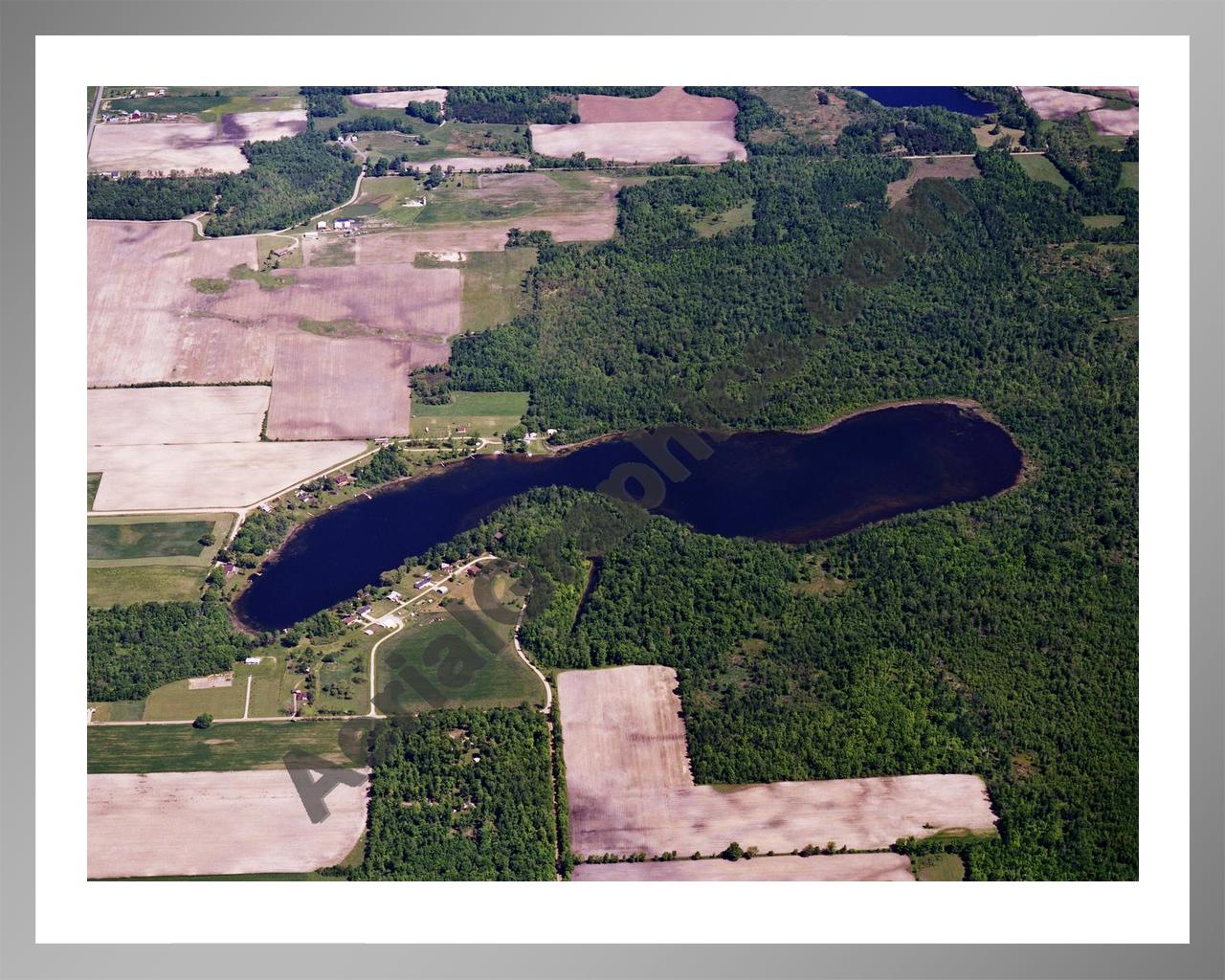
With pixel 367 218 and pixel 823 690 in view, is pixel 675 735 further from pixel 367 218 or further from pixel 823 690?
pixel 367 218

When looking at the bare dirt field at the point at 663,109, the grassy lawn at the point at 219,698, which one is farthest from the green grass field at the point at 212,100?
the grassy lawn at the point at 219,698

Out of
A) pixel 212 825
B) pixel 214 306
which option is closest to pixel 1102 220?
pixel 214 306

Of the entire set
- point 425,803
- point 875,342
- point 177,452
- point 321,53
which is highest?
point 321,53

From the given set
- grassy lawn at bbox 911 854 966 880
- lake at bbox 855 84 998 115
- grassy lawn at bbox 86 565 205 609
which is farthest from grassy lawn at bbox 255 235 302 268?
grassy lawn at bbox 911 854 966 880

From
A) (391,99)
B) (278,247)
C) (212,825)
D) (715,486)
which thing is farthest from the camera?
(391,99)

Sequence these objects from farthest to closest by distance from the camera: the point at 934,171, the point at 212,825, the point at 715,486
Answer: the point at 934,171 → the point at 715,486 → the point at 212,825

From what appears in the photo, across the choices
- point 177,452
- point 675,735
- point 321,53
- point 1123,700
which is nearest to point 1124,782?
point 1123,700

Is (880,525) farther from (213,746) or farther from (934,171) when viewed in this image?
(213,746)
